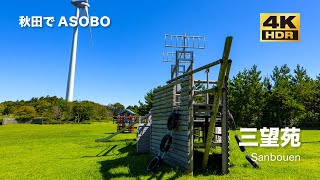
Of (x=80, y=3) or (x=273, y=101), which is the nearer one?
(x=273, y=101)

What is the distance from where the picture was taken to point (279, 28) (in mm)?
14406

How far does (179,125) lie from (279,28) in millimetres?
6910

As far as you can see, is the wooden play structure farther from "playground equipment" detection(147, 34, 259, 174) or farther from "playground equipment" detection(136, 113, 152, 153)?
"playground equipment" detection(136, 113, 152, 153)

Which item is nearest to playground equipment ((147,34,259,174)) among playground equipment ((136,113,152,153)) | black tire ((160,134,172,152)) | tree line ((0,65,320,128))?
black tire ((160,134,172,152))

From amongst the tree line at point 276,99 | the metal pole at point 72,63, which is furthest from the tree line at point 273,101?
the metal pole at point 72,63

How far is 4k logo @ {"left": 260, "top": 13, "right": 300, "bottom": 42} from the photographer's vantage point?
1396 cm

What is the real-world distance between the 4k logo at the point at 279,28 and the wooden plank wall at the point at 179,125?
4889 mm

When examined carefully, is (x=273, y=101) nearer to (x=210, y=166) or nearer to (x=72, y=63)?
(x=210, y=166)

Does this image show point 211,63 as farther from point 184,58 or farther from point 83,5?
point 83,5

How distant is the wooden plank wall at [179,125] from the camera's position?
34.6 ft

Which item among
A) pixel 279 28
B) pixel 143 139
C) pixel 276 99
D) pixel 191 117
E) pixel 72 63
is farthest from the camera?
pixel 72 63

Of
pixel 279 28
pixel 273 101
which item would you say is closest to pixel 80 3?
pixel 273 101

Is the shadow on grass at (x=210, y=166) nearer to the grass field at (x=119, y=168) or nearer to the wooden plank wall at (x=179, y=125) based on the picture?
the grass field at (x=119, y=168)

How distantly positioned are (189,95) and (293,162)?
545 cm
